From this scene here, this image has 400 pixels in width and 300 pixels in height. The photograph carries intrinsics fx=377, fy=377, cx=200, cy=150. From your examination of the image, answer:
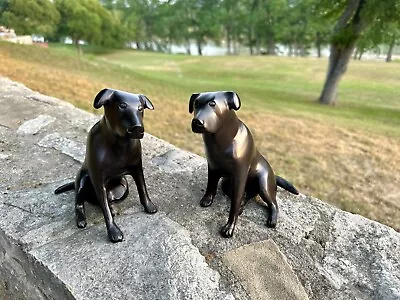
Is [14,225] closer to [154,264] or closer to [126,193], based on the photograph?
[126,193]

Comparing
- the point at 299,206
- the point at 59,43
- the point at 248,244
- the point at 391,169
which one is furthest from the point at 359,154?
the point at 59,43

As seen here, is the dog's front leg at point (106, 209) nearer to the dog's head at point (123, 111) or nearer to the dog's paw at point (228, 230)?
the dog's head at point (123, 111)

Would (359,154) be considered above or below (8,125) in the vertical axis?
below

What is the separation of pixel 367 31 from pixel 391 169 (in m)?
5.25

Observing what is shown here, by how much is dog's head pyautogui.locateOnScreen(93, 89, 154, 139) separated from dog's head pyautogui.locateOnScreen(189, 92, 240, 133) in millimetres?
180

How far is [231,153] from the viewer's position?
4.34 feet

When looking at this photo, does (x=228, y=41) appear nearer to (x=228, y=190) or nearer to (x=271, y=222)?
(x=228, y=190)

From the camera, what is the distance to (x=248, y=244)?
1.42 m

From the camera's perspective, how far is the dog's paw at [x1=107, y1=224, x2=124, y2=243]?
1400mm

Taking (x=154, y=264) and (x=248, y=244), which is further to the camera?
(x=248, y=244)

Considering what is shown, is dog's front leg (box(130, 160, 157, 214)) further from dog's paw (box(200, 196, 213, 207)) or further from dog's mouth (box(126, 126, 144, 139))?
dog's mouth (box(126, 126, 144, 139))

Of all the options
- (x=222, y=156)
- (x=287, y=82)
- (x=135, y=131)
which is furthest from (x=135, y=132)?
(x=287, y=82)

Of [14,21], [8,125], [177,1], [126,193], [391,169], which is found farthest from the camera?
[177,1]

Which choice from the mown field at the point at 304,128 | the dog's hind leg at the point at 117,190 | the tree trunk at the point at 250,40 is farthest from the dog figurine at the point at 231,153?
the tree trunk at the point at 250,40
